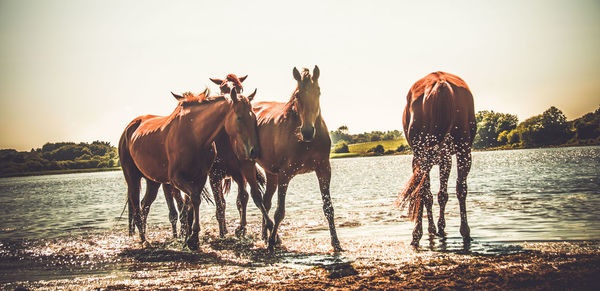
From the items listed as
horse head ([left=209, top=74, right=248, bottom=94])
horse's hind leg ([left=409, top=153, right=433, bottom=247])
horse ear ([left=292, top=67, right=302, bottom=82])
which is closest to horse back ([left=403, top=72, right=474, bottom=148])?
horse's hind leg ([left=409, top=153, right=433, bottom=247])

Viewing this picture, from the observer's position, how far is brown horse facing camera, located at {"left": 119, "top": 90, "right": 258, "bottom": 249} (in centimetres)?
714

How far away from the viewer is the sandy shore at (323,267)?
14.1ft

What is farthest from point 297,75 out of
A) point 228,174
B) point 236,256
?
point 228,174

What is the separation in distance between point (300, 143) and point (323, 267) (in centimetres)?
212

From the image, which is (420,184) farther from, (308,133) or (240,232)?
(240,232)

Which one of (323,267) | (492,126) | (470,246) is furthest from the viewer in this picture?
(492,126)

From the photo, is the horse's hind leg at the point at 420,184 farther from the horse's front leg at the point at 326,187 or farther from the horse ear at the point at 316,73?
the horse ear at the point at 316,73

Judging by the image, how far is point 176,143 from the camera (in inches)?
304

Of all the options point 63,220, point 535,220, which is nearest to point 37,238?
point 63,220

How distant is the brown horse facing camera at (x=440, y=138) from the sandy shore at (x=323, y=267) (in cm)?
74

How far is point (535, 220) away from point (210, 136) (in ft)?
21.2

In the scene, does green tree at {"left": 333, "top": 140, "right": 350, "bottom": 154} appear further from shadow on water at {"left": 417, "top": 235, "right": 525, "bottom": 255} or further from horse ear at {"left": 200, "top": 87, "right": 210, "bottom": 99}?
shadow on water at {"left": 417, "top": 235, "right": 525, "bottom": 255}

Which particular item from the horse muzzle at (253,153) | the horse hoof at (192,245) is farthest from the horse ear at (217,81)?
the horse hoof at (192,245)

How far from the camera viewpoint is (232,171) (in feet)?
28.3
